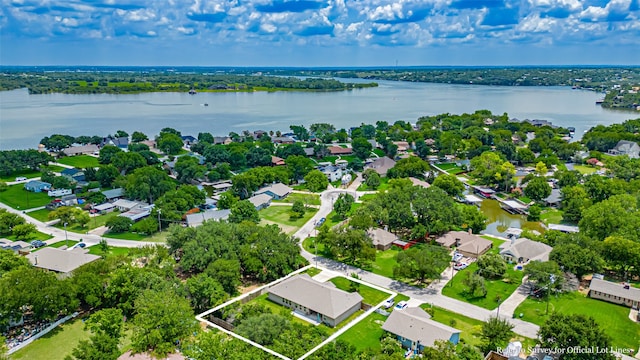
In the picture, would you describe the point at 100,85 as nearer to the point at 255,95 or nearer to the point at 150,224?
the point at 255,95

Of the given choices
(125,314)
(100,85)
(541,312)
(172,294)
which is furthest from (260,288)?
(100,85)

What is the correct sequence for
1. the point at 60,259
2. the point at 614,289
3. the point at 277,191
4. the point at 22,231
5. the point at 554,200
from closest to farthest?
the point at 614,289, the point at 60,259, the point at 22,231, the point at 554,200, the point at 277,191

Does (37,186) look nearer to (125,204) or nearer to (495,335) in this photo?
(125,204)

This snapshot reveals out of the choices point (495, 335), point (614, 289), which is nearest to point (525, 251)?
point (614, 289)

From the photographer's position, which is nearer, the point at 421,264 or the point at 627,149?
the point at 421,264

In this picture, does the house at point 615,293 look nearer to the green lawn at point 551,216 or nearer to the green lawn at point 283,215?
the green lawn at point 551,216

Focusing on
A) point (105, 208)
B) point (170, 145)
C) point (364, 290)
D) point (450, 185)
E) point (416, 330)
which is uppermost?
point (170, 145)

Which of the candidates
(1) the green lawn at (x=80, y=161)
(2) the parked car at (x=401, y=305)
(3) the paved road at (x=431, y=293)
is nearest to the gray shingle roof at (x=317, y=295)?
(2) the parked car at (x=401, y=305)
